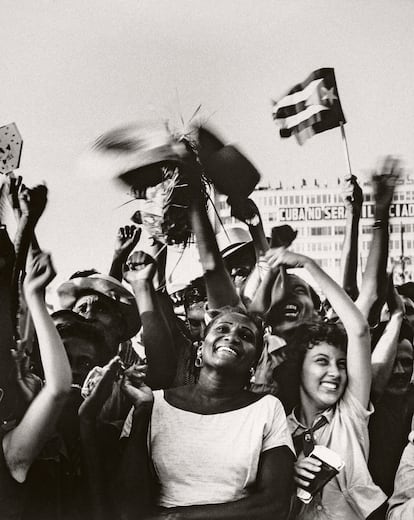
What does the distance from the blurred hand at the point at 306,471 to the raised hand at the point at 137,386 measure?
0.64 metres

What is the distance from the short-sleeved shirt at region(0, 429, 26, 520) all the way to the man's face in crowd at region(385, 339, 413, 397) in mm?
1528

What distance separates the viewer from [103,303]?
2850 millimetres

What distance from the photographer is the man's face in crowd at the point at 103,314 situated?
9.24 ft

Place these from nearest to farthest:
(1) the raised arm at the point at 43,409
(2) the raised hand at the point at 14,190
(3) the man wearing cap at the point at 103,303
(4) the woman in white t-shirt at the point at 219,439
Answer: (4) the woman in white t-shirt at the point at 219,439, (1) the raised arm at the point at 43,409, (3) the man wearing cap at the point at 103,303, (2) the raised hand at the point at 14,190

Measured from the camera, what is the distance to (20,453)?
272 centimetres

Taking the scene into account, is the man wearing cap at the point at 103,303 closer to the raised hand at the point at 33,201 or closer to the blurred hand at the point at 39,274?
the blurred hand at the point at 39,274

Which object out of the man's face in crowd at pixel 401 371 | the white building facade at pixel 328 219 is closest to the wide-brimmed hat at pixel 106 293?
the white building facade at pixel 328 219

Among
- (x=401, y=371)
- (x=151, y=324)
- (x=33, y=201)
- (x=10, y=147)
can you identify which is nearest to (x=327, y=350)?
(x=401, y=371)

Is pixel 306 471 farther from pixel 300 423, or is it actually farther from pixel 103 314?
pixel 103 314

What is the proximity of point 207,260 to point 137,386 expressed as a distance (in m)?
0.59

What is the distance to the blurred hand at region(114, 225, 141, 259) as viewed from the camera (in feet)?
9.46

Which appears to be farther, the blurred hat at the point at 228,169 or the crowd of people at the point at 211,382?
the blurred hat at the point at 228,169

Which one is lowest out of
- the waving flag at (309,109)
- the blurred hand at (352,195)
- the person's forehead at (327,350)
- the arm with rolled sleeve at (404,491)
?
the arm with rolled sleeve at (404,491)

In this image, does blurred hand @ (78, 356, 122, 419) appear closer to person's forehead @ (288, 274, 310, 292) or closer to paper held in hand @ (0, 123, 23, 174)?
person's forehead @ (288, 274, 310, 292)
